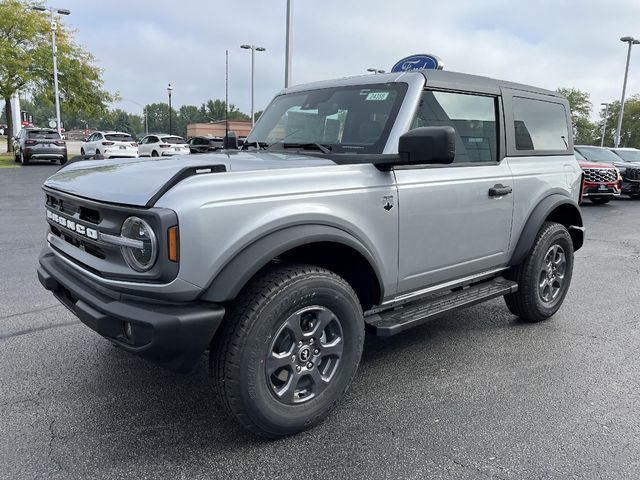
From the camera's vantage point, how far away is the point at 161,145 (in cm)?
2503

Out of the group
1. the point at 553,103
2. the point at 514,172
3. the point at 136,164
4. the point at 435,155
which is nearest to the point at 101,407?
the point at 136,164

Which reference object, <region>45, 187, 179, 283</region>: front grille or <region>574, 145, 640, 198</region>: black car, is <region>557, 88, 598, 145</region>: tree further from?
<region>45, 187, 179, 283</region>: front grille

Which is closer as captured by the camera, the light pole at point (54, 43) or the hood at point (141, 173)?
the hood at point (141, 173)

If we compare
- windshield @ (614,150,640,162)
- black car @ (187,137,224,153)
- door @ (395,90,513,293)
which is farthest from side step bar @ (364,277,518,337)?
windshield @ (614,150,640,162)

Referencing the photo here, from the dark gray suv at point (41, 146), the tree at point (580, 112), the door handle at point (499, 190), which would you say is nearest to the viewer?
the door handle at point (499, 190)

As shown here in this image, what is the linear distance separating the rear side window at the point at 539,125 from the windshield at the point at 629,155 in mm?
15336

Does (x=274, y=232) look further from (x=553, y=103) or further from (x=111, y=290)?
(x=553, y=103)

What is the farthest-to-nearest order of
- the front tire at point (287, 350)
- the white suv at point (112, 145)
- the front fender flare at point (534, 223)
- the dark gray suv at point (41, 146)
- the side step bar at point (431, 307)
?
the white suv at point (112, 145) < the dark gray suv at point (41, 146) < the front fender flare at point (534, 223) < the side step bar at point (431, 307) < the front tire at point (287, 350)

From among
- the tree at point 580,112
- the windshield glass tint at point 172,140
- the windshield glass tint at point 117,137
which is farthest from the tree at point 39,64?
the tree at point 580,112

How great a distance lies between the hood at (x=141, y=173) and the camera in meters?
2.34

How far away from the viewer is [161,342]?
222 cm

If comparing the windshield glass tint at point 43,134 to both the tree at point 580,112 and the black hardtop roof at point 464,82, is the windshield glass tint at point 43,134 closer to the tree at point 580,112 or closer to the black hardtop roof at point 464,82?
the black hardtop roof at point 464,82

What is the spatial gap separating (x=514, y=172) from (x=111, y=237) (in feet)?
9.62

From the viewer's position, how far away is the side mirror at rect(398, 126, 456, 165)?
A: 8.94ft
